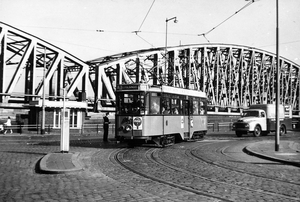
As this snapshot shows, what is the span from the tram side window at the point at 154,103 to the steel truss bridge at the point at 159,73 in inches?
663

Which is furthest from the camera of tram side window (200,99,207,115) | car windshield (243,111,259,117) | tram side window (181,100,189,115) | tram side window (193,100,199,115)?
car windshield (243,111,259,117)

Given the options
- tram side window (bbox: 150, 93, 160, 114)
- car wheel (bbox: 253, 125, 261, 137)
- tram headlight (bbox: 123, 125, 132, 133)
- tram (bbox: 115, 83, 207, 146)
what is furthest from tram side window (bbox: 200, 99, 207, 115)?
car wheel (bbox: 253, 125, 261, 137)

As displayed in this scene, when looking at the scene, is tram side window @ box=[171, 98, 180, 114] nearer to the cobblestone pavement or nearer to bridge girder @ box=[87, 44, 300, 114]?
the cobblestone pavement

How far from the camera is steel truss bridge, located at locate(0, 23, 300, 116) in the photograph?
3594 cm

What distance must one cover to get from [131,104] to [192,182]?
8.31 meters

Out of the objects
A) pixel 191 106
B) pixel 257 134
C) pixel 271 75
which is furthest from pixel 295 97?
pixel 191 106

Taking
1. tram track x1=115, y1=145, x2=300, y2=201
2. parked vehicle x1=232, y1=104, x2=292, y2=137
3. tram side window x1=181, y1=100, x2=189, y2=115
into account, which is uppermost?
tram side window x1=181, y1=100, x2=189, y2=115

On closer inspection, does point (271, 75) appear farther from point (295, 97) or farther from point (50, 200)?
point (50, 200)

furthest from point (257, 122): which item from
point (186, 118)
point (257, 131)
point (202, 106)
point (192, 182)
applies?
point (192, 182)

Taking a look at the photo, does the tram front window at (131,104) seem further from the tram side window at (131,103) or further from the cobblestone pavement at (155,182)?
the cobblestone pavement at (155,182)

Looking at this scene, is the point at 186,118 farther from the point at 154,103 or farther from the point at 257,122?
the point at 257,122

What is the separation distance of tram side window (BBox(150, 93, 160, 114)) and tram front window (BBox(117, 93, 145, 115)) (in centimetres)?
48

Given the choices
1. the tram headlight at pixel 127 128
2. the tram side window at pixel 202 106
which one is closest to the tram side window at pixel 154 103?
the tram headlight at pixel 127 128

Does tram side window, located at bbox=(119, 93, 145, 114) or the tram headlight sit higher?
tram side window, located at bbox=(119, 93, 145, 114)
